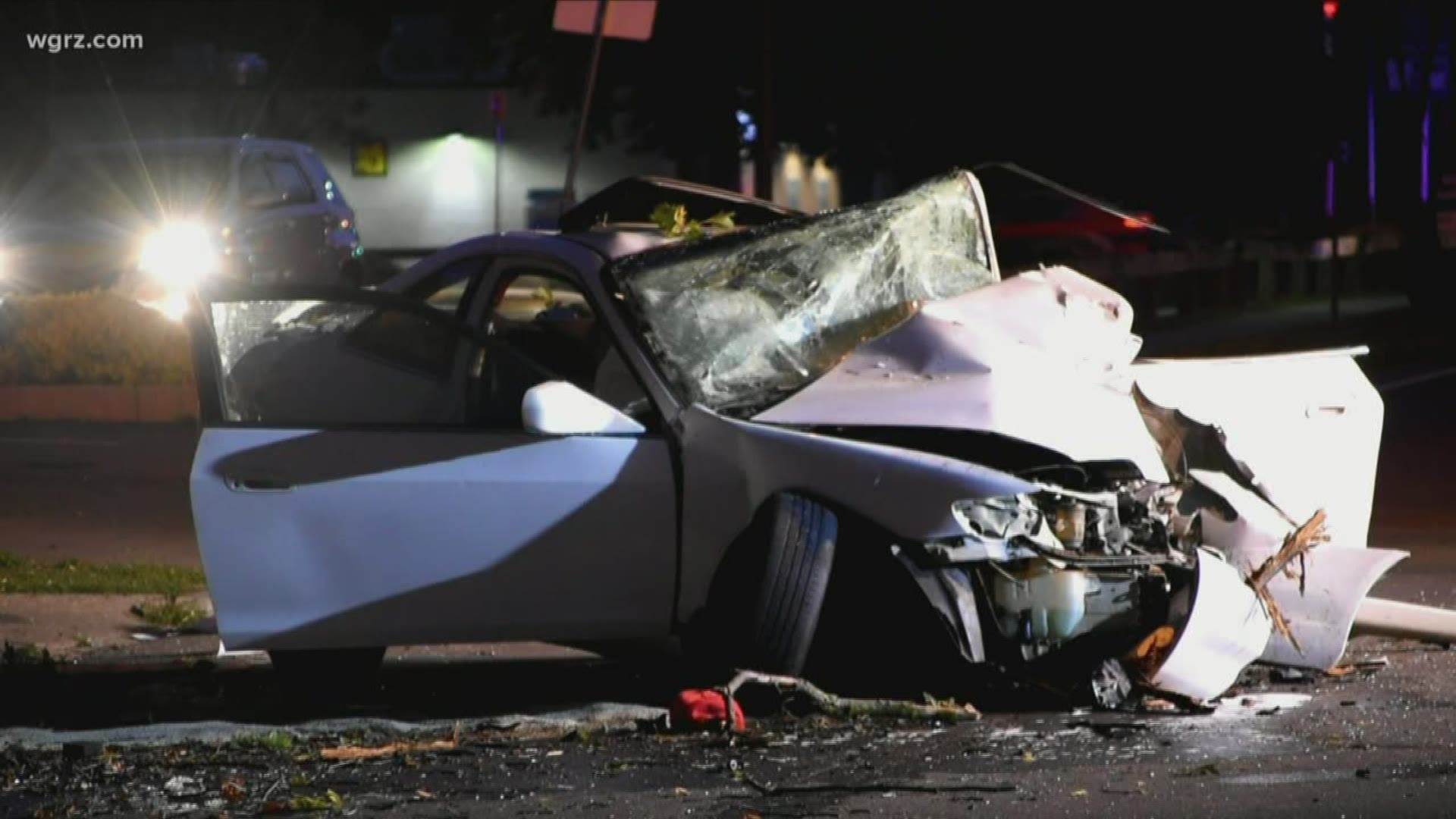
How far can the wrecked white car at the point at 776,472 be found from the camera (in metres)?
7.22

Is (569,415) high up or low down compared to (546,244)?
down

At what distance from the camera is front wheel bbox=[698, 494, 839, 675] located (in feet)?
23.6

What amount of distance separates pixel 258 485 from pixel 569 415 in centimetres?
90

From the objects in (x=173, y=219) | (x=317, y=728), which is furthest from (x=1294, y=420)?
(x=173, y=219)

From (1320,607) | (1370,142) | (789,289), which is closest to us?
(1320,607)

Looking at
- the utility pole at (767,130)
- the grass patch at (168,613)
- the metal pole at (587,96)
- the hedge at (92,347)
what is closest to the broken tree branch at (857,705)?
the grass patch at (168,613)

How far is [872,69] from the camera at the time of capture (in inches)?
1275

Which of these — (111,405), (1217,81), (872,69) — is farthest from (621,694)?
(1217,81)

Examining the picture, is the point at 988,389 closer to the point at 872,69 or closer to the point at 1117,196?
the point at 872,69

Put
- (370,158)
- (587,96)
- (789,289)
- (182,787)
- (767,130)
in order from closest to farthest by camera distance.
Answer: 1. (182,787)
2. (789,289)
3. (587,96)
4. (767,130)
5. (370,158)

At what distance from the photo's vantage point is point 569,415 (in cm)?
740

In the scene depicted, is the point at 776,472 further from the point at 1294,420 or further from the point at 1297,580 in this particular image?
the point at 1294,420

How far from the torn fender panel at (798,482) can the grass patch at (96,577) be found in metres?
3.16

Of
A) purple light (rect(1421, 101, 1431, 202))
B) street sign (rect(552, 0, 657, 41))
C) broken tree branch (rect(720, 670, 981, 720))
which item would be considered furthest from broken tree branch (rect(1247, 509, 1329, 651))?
purple light (rect(1421, 101, 1431, 202))
